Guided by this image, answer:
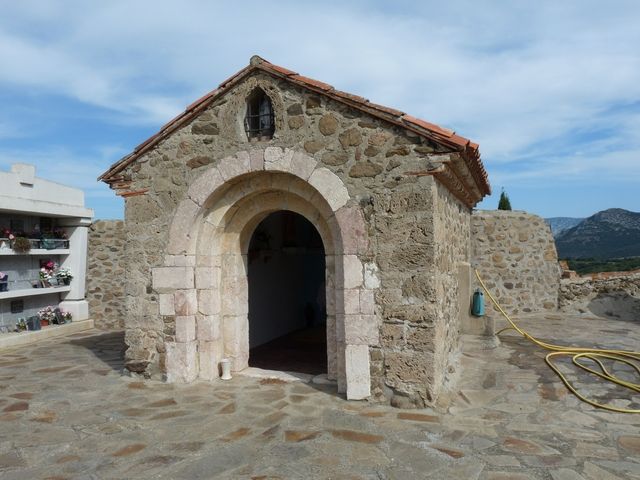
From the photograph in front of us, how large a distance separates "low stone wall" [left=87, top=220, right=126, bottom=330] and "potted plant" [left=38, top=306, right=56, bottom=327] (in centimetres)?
92

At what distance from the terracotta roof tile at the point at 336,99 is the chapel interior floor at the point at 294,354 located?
3.39 m

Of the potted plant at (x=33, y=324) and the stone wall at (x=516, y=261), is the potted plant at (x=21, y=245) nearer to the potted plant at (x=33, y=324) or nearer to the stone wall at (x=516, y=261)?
the potted plant at (x=33, y=324)

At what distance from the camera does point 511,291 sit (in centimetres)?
1097

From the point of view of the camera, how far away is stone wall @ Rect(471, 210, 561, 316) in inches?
431

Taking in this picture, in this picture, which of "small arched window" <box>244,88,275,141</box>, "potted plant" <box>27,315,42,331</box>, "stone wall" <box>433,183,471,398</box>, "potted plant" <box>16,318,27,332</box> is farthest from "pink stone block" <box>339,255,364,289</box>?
"potted plant" <box>16,318,27,332</box>

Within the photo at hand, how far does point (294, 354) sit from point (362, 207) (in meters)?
3.55

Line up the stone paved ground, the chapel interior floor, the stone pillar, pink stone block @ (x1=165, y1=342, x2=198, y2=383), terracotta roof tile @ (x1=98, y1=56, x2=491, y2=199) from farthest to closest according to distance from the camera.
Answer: the stone pillar → the chapel interior floor → pink stone block @ (x1=165, y1=342, x2=198, y2=383) → terracotta roof tile @ (x1=98, y1=56, x2=491, y2=199) → the stone paved ground

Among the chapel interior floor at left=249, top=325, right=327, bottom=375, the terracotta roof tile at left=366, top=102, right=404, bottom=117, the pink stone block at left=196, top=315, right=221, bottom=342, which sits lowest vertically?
the chapel interior floor at left=249, top=325, right=327, bottom=375

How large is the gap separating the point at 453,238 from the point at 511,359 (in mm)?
1851

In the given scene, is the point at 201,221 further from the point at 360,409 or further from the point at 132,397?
the point at 360,409

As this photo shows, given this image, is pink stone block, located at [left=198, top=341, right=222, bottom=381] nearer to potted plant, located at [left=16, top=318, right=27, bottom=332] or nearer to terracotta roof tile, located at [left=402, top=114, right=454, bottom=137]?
terracotta roof tile, located at [left=402, top=114, right=454, bottom=137]

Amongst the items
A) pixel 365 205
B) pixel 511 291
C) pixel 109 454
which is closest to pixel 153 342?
pixel 109 454

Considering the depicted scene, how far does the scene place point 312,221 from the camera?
5730mm

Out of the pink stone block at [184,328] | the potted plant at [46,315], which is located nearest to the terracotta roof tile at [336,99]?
the pink stone block at [184,328]
